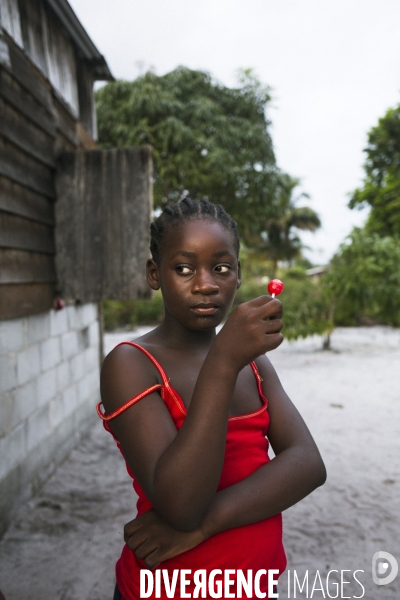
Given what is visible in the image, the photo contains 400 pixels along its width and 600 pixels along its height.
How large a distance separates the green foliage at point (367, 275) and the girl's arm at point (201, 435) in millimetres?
9181

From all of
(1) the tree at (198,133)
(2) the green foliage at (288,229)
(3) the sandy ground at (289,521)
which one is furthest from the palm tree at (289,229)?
(3) the sandy ground at (289,521)

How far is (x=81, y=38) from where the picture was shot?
442 centimetres

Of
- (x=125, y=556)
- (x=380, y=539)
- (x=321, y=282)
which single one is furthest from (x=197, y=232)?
(x=321, y=282)

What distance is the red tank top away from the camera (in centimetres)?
105

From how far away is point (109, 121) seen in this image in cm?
1409

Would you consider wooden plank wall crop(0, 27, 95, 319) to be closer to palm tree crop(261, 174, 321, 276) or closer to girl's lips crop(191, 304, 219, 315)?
girl's lips crop(191, 304, 219, 315)

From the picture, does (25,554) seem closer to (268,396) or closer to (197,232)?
(268,396)

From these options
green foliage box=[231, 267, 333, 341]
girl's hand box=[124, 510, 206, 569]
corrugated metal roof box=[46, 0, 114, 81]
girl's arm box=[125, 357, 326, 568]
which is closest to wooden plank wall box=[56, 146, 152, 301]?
corrugated metal roof box=[46, 0, 114, 81]

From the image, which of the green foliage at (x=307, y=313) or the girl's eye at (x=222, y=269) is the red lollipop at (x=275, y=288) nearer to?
the girl's eye at (x=222, y=269)

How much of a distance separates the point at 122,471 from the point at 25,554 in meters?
1.37

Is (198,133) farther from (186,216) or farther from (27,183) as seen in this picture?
(186,216)

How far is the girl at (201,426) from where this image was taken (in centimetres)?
91

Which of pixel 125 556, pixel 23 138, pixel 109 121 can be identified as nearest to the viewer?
pixel 125 556

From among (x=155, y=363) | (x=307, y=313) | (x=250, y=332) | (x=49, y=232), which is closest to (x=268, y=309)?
(x=250, y=332)
